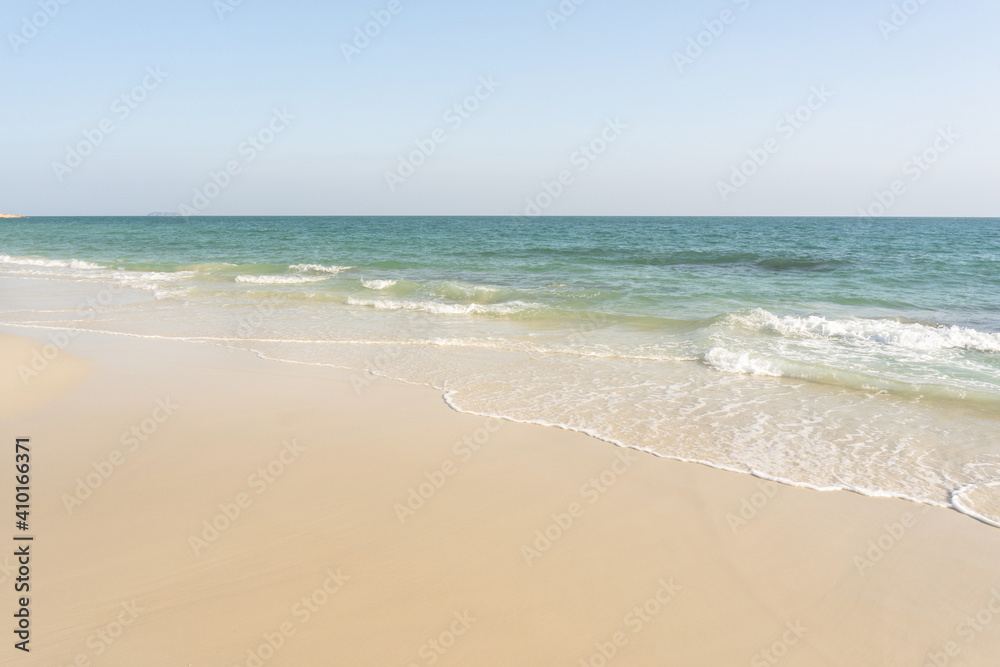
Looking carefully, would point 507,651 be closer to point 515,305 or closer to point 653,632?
point 653,632

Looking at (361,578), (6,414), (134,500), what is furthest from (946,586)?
(6,414)

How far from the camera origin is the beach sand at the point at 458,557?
9.62ft

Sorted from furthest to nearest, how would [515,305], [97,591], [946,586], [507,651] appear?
[515,305] → [946,586] → [97,591] → [507,651]

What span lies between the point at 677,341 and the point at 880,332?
3.59 m

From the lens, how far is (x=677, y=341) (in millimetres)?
10203

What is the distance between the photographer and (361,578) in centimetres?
339

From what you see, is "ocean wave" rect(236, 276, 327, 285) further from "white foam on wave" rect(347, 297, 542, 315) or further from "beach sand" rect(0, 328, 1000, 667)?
"beach sand" rect(0, 328, 1000, 667)

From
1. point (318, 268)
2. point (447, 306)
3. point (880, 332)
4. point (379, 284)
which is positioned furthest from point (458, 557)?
point (318, 268)

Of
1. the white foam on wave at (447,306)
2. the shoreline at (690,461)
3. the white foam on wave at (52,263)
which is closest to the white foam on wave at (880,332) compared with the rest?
the white foam on wave at (447,306)

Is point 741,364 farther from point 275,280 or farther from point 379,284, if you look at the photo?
point 275,280

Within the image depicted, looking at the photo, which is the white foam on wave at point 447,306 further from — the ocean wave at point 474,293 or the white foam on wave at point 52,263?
the white foam on wave at point 52,263

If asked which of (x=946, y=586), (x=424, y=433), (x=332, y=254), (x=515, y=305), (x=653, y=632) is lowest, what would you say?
(x=332, y=254)

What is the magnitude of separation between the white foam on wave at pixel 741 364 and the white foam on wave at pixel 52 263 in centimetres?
2494

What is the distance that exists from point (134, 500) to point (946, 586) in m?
5.31
